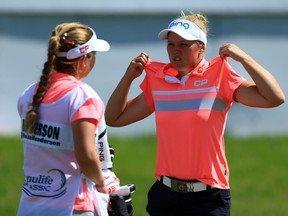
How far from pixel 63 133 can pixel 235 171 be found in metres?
10.6

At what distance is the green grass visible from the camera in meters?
13.5

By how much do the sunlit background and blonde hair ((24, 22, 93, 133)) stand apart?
13.4 m

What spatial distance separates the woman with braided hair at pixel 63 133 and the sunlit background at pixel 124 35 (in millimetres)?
13446

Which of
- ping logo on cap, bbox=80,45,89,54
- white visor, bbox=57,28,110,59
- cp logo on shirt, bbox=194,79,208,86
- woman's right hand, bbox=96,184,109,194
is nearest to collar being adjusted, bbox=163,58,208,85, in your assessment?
cp logo on shirt, bbox=194,79,208,86

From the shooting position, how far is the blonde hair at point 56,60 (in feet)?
20.1

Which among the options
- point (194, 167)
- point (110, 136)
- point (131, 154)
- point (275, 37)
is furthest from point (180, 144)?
point (275, 37)

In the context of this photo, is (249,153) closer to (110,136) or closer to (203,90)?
(110,136)

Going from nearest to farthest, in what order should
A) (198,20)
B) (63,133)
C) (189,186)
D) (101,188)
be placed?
1. (63,133)
2. (101,188)
3. (189,186)
4. (198,20)

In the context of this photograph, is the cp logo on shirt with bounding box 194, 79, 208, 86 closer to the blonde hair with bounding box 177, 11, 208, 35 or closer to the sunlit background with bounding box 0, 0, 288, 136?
the blonde hair with bounding box 177, 11, 208, 35

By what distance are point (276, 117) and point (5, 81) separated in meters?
5.39

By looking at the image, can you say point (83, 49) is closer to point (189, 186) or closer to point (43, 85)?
point (43, 85)

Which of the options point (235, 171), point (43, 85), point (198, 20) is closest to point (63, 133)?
point (43, 85)

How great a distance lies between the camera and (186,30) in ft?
22.5

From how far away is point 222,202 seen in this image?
681cm
